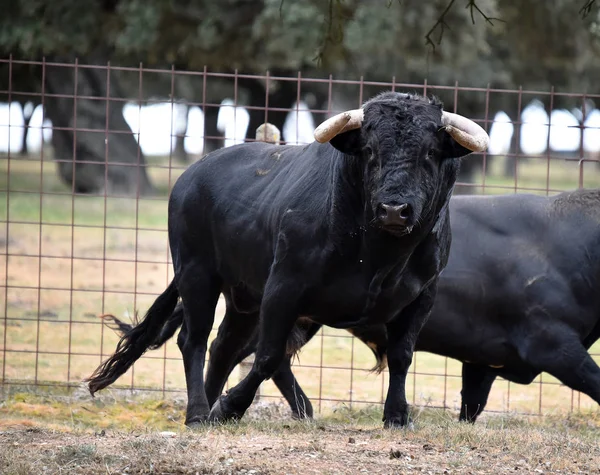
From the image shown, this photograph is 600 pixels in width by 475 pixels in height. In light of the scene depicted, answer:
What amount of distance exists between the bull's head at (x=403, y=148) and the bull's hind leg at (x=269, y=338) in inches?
28.8

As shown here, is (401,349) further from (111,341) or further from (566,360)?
(111,341)

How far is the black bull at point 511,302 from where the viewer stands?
23.8 ft

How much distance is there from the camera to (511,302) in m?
7.53

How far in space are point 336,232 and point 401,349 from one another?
88 centimetres

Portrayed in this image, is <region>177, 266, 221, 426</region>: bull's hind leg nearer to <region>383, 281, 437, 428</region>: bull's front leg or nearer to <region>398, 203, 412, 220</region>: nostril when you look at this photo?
<region>383, 281, 437, 428</region>: bull's front leg

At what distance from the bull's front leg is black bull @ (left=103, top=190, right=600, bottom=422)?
49.6 inches

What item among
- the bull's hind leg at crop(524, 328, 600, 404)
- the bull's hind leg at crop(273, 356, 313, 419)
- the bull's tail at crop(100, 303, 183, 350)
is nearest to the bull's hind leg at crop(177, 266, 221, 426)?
the bull's tail at crop(100, 303, 183, 350)

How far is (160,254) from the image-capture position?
55.2ft

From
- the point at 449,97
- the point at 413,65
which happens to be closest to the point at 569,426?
the point at 413,65

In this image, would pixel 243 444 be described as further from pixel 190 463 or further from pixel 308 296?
pixel 308 296

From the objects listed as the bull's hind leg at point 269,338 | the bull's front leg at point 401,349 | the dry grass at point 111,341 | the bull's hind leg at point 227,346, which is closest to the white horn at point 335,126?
the bull's hind leg at point 269,338

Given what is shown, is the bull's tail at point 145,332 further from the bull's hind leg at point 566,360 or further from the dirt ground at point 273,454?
the bull's hind leg at point 566,360

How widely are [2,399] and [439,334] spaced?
3.46 metres

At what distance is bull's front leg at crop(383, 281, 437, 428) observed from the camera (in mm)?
5809
